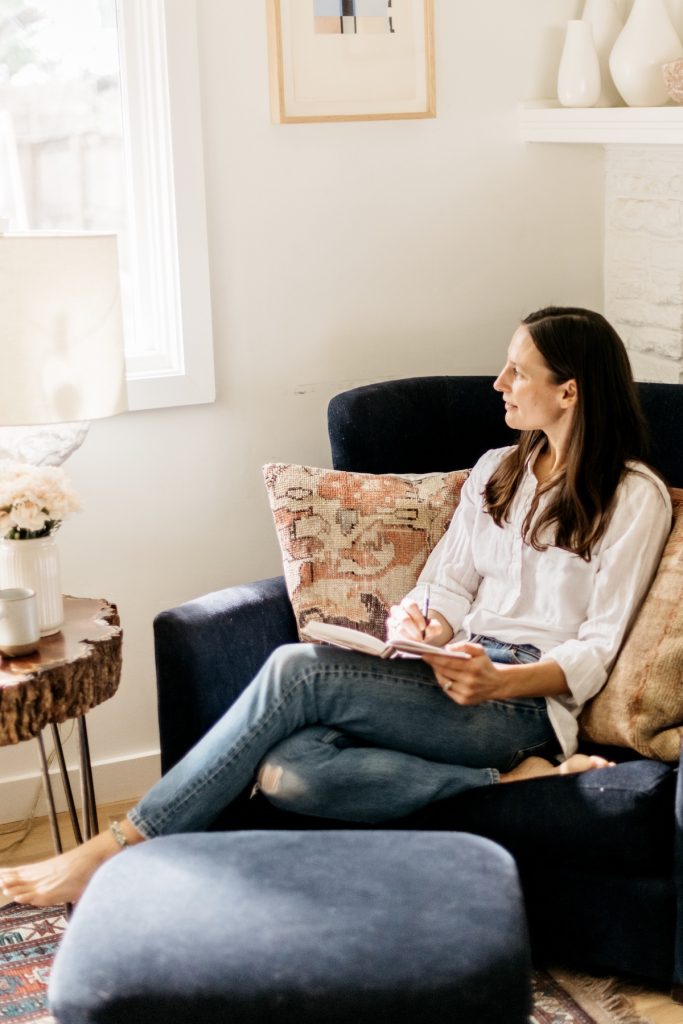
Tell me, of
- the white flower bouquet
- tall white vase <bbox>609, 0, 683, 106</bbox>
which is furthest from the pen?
tall white vase <bbox>609, 0, 683, 106</bbox>

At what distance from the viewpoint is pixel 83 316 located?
202 centimetres

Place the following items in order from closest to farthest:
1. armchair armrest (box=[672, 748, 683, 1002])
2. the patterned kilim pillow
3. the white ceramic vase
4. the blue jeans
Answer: armchair armrest (box=[672, 748, 683, 1002]) < the blue jeans < the patterned kilim pillow < the white ceramic vase

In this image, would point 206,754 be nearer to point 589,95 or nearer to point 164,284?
point 164,284

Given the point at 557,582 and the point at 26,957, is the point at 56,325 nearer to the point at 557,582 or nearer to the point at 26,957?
the point at 557,582

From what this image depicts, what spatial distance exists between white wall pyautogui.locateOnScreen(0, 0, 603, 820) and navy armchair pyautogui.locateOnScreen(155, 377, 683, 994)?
42cm

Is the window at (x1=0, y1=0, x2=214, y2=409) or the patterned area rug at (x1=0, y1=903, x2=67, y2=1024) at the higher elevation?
the window at (x1=0, y1=0, x2=214, y2=409)

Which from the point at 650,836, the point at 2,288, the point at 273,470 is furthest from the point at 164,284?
the point at 650,836

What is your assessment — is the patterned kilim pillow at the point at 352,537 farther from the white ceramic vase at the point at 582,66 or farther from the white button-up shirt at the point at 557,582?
the white ceramic vase at the point at 582,66

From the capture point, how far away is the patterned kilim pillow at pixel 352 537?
2.31 m

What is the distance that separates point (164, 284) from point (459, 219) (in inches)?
28.0

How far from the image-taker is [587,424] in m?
2.17

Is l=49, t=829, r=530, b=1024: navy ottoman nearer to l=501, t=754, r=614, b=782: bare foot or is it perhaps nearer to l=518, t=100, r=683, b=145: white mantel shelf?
l=501, t=754, r=614, b=782: bare foot

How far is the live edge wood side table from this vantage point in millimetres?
1925

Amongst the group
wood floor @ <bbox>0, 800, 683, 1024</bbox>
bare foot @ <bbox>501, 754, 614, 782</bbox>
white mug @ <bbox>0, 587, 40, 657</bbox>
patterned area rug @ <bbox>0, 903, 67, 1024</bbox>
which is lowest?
wood floor @ <bbox>0, 800, 683, 1024</bbox>
